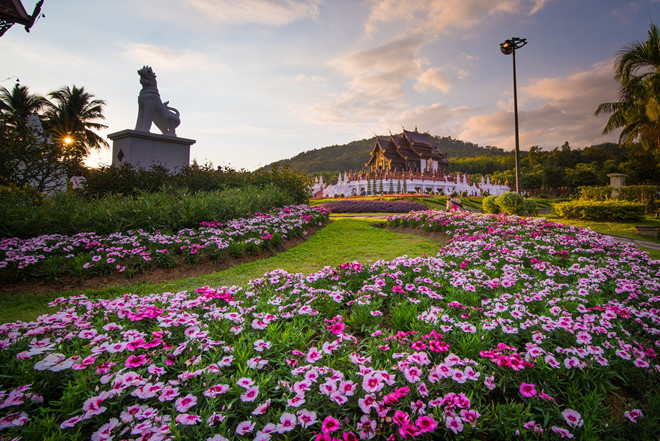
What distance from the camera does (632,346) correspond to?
2.59 m

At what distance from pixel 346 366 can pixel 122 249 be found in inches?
205

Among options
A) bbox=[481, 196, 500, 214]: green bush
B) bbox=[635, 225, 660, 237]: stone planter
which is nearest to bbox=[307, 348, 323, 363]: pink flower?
bbox=[635, 225, 660, 237]: stone planter

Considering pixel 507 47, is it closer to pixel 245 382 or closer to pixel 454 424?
pixel 454 424

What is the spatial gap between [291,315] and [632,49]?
21.9 metres

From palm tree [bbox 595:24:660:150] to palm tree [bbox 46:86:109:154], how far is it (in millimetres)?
45754

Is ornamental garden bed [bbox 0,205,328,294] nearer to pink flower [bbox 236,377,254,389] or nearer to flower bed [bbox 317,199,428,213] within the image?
pink flower [bbox 236,377,254,389]

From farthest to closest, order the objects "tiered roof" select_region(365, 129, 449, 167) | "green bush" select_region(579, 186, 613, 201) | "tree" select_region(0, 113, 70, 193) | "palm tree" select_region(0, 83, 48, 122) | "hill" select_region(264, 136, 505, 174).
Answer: "hill" select_region(264, 136, 505, 174), "tiered roof" select_region(365, 129, 449, 167), "palm tree" select_region(0, 83, 48, 122), "green bush" select_region(579, 186, 613, 201), "tree" select_region(0, 113, 70, 193)

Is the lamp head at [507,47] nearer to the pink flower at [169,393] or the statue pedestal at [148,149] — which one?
the statue pedestal at [148,149]

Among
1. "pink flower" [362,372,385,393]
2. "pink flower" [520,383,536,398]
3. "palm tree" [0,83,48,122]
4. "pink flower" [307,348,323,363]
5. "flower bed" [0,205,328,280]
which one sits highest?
"palm tree" [0,83,48,122]

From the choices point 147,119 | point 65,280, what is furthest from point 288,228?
point 147,119

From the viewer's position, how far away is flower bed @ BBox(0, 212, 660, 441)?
5.80 ft

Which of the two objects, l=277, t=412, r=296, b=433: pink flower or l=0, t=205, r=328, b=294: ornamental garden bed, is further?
l=0, t=205, r=328, b=294: ornamental garden bed

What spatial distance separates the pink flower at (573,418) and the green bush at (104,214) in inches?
289

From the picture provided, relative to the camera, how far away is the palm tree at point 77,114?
35.1 meters
